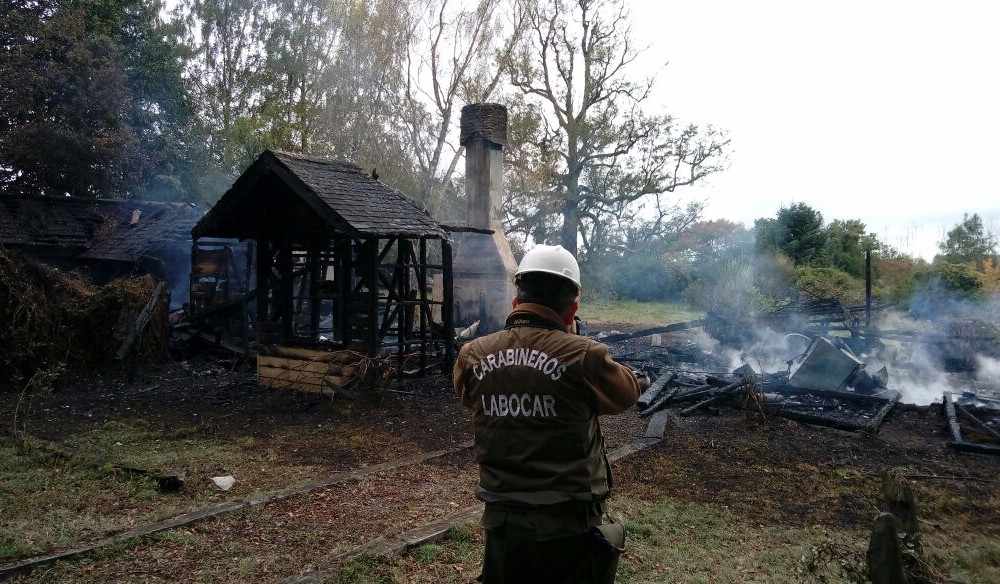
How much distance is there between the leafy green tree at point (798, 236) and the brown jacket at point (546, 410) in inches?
1034

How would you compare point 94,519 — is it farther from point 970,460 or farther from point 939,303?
point 939,303

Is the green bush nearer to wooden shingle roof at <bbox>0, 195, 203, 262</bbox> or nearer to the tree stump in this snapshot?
the tree stump

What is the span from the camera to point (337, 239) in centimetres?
1139

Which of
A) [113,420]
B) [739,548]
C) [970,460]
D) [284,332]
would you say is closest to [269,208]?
[284,332]

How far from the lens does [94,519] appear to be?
5.32 m

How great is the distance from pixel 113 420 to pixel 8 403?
92.2 inches

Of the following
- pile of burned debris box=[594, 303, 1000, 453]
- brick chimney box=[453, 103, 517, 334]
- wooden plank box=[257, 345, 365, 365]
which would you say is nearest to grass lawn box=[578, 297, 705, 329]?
brick chimney box=[453, 103, 517, 334]

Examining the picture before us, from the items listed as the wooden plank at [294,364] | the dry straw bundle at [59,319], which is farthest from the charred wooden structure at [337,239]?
the dry straw bundle at [59,319]

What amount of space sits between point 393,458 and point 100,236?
62.7ft

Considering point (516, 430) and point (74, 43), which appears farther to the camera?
point (74, 43)

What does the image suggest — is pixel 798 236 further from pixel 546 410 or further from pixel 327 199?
pixel 546 410

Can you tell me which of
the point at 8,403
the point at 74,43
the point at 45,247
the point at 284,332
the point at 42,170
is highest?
the point at 74,43

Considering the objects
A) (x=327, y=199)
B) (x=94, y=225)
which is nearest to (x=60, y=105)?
(x=94, y=225)

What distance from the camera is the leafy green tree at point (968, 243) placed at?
76.9 ft
